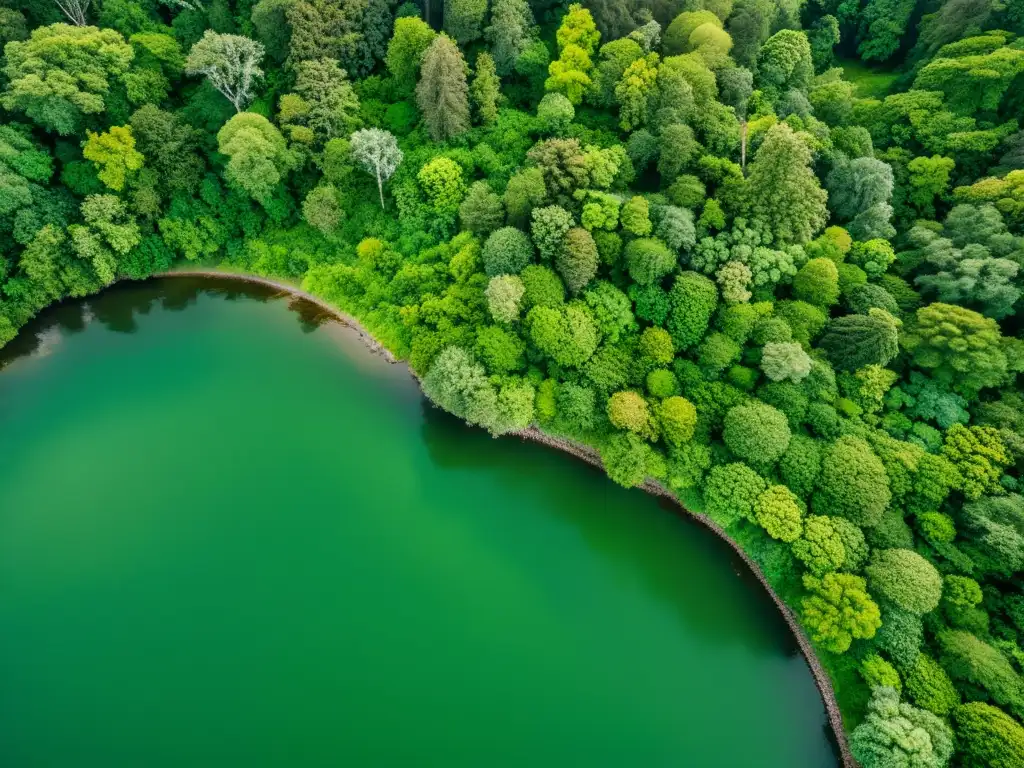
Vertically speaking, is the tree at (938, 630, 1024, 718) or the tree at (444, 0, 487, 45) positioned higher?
the tree at (444, 0, 487, 45)

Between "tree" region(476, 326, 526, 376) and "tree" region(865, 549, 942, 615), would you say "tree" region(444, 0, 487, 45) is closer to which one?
"tree" region(476, 326, 526, 376)

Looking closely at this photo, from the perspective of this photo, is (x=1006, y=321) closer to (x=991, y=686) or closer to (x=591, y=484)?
(x=991, y=686)

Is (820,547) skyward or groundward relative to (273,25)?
groundward

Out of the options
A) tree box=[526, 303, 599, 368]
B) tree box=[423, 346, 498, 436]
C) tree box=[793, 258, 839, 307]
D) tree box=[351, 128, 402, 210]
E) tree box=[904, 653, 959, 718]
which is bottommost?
tree box=[904, 653, 959, 718]

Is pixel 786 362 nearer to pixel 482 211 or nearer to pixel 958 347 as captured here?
pixel 958 347

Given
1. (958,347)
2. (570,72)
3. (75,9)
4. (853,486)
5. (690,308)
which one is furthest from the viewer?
(75,9)

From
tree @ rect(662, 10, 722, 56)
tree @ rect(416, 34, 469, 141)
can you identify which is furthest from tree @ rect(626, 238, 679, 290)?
tree @ rect(662, 10, 722, 56)

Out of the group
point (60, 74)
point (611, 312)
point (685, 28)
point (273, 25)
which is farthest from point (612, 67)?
point (60, 74)
